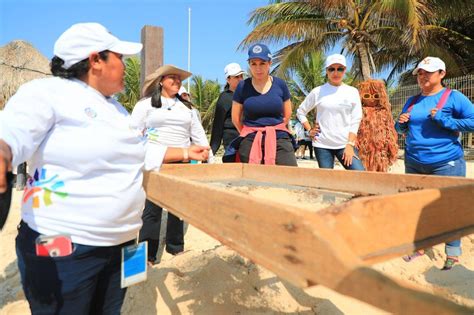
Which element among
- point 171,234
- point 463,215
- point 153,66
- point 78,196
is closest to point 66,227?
point 78,196

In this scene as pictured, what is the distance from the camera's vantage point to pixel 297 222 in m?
0.88

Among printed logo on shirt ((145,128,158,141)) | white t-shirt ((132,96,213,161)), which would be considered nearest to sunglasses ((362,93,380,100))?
white t-shirt ((132,96,213,161))

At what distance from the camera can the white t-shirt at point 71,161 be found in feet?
4.17

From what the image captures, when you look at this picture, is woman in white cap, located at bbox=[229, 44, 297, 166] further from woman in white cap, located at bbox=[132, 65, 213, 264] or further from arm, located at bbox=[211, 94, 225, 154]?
arm, located at bbox=[211, 94, 225, 154]

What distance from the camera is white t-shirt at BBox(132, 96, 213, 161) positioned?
3180 millimetres

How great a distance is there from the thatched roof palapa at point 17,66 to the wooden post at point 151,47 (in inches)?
172

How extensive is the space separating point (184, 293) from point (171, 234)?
1.01 metres

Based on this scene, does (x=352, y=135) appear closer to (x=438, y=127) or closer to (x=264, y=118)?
(x=438, y=127)

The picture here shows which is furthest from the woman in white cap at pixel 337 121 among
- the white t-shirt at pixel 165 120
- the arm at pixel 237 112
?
the white t-shirt at pixel 165 120

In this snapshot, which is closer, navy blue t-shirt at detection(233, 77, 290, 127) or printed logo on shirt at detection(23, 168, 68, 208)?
printed logo on shirt at detection(23, 168, 68, 208)

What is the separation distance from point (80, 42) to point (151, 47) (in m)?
2.37

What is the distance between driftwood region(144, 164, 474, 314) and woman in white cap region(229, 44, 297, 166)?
1.45 meters

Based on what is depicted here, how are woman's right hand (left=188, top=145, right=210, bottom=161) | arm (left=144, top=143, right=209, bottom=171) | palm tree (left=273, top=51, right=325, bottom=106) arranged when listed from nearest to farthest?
arm (left=144, top=143, right=209, bottom=171)
woman's right hand (left=188, top=145, right=210, bottom=161)
palm tree (left=273, top=51, right=325, bottom=106)

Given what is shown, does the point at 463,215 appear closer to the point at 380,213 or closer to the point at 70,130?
the point at 380,213
